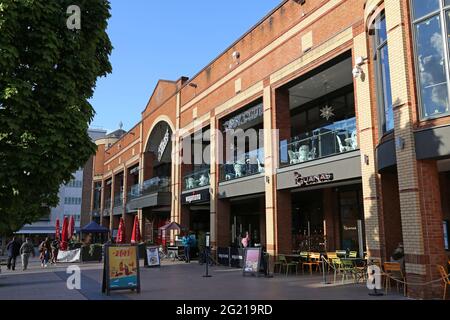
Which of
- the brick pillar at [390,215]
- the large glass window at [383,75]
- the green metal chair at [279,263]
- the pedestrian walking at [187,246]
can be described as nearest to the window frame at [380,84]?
the large glass window at [383,75]

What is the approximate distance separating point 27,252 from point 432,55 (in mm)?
19422

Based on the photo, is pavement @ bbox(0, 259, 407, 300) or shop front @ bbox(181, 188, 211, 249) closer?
pavement @ bbox(0, 259, 407, 300)

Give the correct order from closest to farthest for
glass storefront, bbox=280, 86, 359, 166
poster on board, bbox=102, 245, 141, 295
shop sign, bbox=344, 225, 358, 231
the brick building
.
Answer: the brick building < poster on board, bbox=102, 245, 141, 295 < glass storefront, bbox=280, 86, 359, 166 < shop sign, bbox=344, 225, 358, 231

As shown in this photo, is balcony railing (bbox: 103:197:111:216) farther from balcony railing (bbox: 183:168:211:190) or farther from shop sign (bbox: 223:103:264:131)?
shop sign (bbox: 223:103:264:131)

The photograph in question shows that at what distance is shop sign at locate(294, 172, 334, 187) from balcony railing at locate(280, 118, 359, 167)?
67 centimetres

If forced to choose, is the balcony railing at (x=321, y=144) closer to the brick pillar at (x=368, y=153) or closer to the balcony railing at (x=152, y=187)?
the brick pillar at (x=368, y=153)

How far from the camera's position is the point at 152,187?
104 feet

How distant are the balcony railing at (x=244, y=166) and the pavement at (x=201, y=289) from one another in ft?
17.0

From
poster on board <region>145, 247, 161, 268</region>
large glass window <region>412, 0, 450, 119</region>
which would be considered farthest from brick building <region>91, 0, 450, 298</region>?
poster on board <region>145, 247, 161, 268</region>

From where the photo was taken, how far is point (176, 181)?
92.9 ft

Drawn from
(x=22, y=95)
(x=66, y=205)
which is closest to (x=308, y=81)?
(x=22, y=95)

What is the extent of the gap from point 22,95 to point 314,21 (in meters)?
11.6

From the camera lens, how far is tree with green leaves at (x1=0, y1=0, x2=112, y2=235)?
777cm

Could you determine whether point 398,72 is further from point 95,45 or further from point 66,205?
point 66,205
